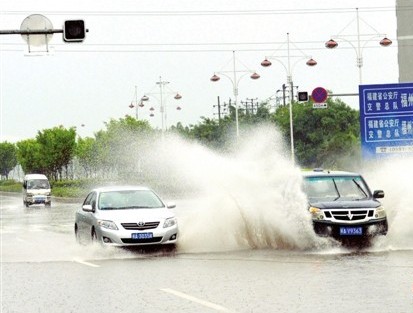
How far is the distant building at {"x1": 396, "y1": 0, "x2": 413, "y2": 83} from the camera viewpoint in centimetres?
7481

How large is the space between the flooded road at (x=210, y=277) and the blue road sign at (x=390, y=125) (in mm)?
15275

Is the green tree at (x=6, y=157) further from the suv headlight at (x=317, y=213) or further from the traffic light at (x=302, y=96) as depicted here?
the suv headlight at (x=317, y=213)

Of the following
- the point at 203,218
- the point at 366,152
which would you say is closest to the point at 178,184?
the point at 366,152

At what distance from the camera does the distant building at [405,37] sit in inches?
2945

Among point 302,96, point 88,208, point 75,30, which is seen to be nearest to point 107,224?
point 88,208

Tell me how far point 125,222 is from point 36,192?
40273 mm

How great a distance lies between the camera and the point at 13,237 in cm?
2553

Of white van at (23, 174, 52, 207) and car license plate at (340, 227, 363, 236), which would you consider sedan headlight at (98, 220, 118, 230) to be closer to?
car license plate at (340, 227, 363, 236)

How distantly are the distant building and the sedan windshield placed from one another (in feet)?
191

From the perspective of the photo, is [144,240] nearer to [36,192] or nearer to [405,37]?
[36,192]

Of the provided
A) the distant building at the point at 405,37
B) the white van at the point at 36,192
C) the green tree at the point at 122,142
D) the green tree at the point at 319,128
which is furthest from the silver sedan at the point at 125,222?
the green tree at the point at 122,142

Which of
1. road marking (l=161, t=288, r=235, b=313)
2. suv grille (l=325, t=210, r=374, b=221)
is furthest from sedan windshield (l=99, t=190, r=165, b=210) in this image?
road marking (l=161, t=288, r=235, b=313)

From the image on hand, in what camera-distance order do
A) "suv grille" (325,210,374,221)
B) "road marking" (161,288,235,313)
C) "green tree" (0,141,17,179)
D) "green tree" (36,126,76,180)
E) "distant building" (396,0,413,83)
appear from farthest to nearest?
"green tree" (0,141,17,179)
"green tree" (36,126,76,180)
"distant building" (396,0,413,83)
"suv grille" (325,210,374,221)
"road marking" (161,288,235,313)

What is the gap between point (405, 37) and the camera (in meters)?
75.7
